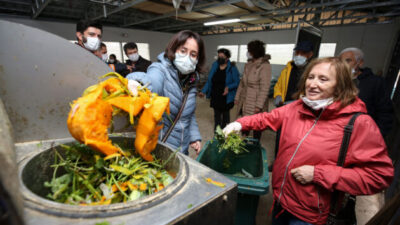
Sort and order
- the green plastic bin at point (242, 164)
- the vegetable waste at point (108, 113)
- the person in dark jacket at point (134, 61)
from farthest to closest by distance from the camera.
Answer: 1. the person in dark jacket at point (134, 61)
2. the green plastic bin at point (242, 164)
3. the vegetable waste at point (108, 113)

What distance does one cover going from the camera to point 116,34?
1138 cm

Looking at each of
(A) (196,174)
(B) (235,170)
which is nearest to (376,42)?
(B) (235,170)

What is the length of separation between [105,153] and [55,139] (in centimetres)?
55

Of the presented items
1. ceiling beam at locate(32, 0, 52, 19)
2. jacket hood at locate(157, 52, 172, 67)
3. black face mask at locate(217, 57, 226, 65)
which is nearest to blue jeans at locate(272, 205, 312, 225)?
jacket hood at locate(157, 52, 172, 67)

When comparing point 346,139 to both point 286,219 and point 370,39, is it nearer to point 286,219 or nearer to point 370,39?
point 286,219

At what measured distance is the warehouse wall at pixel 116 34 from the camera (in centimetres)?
864

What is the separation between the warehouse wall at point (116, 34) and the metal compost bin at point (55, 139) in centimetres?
1032

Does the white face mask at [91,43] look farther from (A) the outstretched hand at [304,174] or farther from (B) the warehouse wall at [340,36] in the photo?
(B) the warehouse wall at [340,36]

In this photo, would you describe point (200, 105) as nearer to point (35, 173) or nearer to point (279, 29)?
point (35, 173)

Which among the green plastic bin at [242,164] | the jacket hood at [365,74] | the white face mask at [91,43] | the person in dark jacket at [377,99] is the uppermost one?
the white face mask at [91,43]

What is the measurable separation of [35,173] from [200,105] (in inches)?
281

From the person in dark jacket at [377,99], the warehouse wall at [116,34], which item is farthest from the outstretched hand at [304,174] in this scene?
the warehouse wall at [116,34]

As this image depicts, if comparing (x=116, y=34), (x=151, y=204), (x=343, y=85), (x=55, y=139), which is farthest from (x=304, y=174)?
(x=116, y=34)

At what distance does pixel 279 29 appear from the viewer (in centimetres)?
1147
